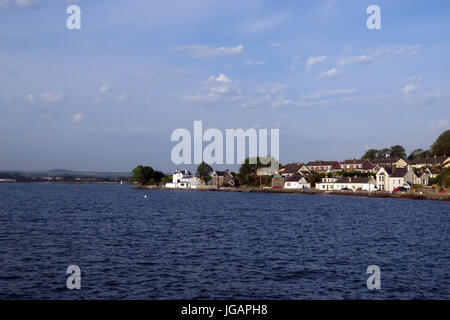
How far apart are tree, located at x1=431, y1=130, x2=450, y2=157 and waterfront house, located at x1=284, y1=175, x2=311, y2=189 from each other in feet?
178

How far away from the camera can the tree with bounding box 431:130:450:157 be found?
16175 centimetres

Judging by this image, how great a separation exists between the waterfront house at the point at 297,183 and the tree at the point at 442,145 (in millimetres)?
54337

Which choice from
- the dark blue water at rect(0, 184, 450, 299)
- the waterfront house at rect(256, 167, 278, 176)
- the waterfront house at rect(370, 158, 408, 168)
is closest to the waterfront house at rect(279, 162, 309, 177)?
the waterfront house at rect(256, 167, 278, 176)

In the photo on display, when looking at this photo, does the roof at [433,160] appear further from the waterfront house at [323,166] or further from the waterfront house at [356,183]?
the waterfront house at [356,183]

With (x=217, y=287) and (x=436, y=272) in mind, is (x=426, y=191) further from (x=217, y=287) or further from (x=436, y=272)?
(x=217, y=287)

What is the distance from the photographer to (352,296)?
60.6 ft

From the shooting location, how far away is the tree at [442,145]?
16175 centimetres

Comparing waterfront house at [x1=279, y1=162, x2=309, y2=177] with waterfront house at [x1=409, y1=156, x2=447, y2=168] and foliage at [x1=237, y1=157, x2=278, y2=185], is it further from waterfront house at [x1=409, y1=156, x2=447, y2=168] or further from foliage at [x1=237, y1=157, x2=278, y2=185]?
waterfront house at [x1=409, y1=156, x2=447, y2=168]

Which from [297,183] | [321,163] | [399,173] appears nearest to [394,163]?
[399,173]

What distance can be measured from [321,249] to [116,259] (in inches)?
566

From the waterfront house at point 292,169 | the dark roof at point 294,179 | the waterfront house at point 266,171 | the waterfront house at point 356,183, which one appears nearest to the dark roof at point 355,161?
the waterfront house at point 292,169

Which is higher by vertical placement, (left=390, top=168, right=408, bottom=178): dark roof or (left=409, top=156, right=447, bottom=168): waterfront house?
(left=409, top=156, right=447, bottom=168): waterfront house
